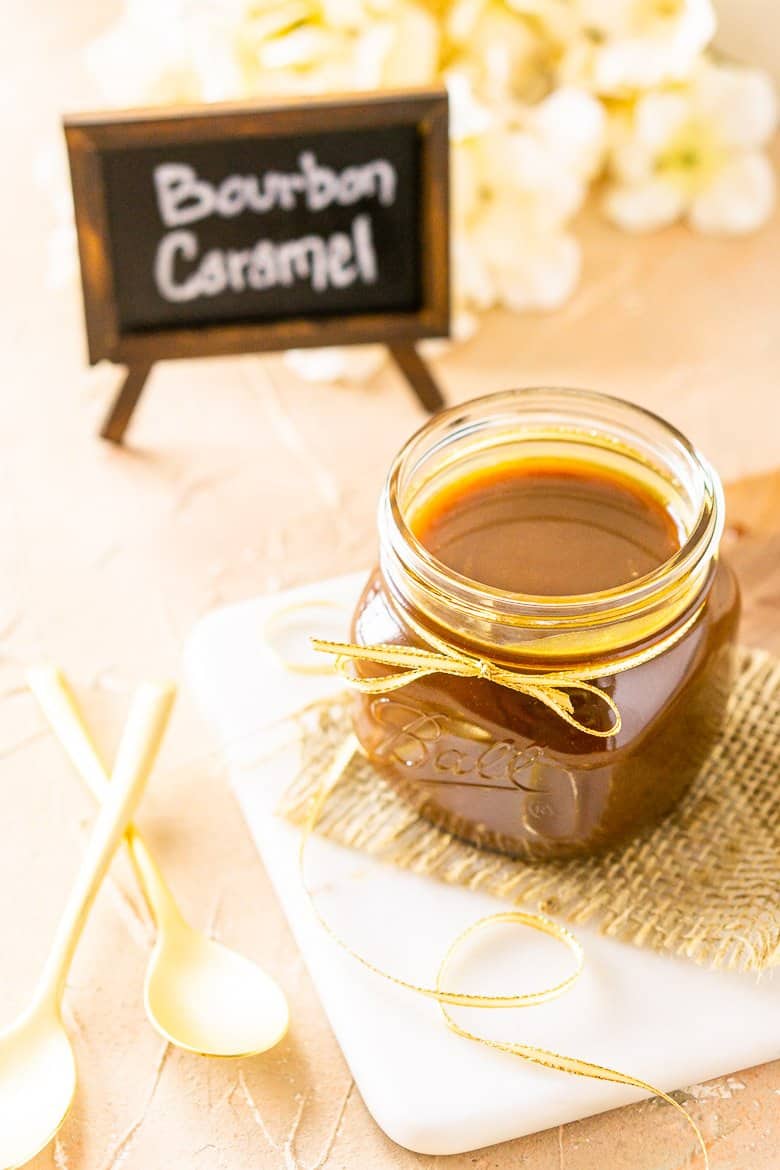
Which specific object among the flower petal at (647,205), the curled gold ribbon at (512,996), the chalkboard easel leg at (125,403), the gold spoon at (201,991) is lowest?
the gold spoon at (201,991)

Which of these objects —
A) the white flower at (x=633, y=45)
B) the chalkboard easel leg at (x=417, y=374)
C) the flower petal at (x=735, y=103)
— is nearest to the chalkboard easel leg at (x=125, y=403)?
the chalkboard easel leg at (x=417, y=374)

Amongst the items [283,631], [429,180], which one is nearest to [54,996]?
[283,631]

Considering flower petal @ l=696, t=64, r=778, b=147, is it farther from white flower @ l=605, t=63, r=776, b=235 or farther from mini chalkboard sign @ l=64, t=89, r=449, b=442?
mini chalkboard sign @ l=64, t=89, r=449, b=442

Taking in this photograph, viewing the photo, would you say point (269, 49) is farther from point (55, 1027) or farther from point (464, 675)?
point (55, 1027)

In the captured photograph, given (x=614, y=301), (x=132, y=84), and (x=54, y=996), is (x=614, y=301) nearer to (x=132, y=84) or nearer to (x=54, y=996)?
(x=132, y=84)

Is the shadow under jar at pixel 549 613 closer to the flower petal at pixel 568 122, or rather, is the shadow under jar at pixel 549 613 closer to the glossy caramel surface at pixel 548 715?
the glossy caramel surface at pixel 548 715

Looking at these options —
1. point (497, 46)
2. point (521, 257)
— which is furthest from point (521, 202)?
point (497, 46)
